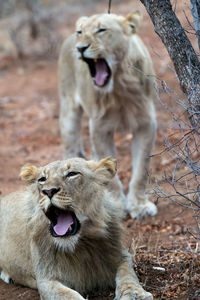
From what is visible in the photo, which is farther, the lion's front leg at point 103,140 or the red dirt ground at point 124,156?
the lion's front leg at point 103,140

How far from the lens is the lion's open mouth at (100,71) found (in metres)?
5.45

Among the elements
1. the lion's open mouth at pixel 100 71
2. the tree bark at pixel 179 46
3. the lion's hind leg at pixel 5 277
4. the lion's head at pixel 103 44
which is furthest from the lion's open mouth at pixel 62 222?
the lion's open mouth at pixel 100 71

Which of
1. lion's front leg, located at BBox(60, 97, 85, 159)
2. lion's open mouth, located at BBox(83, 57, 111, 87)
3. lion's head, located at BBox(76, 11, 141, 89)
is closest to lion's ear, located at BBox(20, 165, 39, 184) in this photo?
lion's head, located at BBox(76, 11, 141, 89)

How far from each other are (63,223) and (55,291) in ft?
1.25

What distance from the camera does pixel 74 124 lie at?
677 cm

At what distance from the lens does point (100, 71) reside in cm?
549

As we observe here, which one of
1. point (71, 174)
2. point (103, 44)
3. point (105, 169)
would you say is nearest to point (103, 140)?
point (103, 44)

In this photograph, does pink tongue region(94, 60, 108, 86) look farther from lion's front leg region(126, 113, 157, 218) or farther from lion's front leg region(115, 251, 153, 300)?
lion's front leg region(115, 251, 153, 300)

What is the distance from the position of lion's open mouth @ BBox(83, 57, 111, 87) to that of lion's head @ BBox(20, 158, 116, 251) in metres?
2.12

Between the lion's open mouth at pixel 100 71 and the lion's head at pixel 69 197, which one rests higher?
the lion's open mouth at pixel 100 71

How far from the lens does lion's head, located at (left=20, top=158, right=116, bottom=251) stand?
3125mm

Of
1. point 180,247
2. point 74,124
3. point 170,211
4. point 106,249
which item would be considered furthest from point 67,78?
point 106,249

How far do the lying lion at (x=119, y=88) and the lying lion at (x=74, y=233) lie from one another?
203 centimetres

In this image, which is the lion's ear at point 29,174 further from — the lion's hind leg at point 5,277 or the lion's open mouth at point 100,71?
the lion's open mouth at point 100,71
